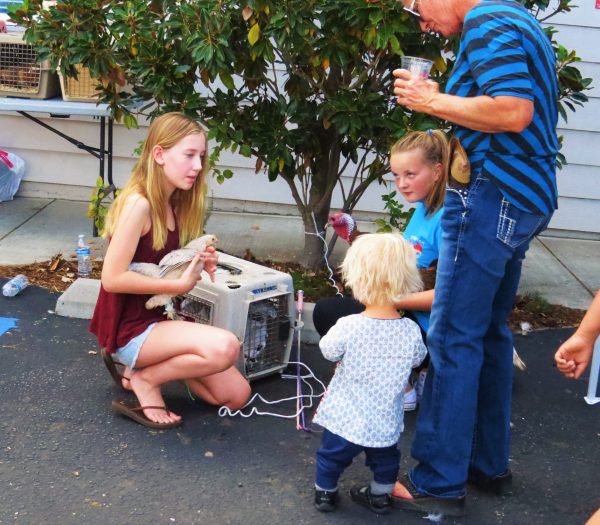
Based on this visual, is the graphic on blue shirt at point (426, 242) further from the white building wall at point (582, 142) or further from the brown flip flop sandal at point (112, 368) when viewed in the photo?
the white building wall at point (582, 142)

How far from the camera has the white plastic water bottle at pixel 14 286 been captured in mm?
4910

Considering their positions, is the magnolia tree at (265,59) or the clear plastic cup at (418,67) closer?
the clear plastic cup at (418,67)

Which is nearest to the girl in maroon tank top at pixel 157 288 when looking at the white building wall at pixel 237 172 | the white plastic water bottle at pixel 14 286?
the white plastic water bottle at pixel 14 286

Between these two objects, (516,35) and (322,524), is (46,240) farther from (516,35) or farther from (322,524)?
(516,35)

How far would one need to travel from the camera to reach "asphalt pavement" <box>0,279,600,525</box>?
3051 mm

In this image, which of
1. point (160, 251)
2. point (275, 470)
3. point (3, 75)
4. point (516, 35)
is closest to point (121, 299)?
point (160, 251)

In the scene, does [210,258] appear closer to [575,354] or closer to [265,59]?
[265,59]

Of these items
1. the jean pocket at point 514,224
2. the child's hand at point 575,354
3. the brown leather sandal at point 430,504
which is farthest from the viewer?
the brown leather sandal at point 430,504

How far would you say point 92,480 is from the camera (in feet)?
10.5

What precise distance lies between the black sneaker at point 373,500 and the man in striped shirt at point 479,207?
5 centimetres

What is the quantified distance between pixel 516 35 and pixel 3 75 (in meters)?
4.22

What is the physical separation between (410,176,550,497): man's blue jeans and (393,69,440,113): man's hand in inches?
12.0

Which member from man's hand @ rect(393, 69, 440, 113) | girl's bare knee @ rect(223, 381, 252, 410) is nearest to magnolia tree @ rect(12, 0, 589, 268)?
man's hand @ rect(393, 69, 440, 113)

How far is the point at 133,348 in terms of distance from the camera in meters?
3.60
